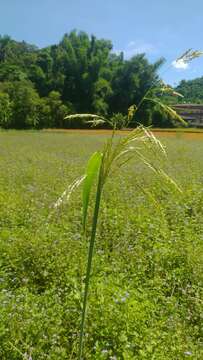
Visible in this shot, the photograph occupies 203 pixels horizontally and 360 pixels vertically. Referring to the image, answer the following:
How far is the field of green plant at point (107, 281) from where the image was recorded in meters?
2.94

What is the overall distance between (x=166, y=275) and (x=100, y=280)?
0.92 metres

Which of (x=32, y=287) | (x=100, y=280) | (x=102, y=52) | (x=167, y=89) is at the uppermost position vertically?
(x=102, y=52)

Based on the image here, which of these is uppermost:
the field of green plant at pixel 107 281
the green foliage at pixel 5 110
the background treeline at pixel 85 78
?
the background treeline at pixel 85 78

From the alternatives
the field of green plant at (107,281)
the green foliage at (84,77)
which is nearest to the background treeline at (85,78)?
the green foliage at (84,77)

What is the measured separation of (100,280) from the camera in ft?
12.0

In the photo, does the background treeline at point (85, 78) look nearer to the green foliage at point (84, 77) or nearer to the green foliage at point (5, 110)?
the green foliage at point (84, 77)

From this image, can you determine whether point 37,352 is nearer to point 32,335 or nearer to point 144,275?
point 32,335

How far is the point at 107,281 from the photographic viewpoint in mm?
3611

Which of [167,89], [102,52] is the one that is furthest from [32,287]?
[102,52]

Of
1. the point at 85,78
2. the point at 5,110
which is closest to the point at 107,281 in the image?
the point at 5,110

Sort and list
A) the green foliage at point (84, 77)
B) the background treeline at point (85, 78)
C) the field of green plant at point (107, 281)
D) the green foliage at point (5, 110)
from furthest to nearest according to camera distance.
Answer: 1. the green foliage at point (84, 77)
2. the background treeline at point (85, 78)
3. the green foliage at point (5, 110)
4. the field of green plant at point (107, 281)

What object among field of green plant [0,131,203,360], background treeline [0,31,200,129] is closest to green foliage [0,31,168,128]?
background treeline [0,31,200,129]

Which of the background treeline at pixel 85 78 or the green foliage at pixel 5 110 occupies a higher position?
the background treeline at pixel 85 78

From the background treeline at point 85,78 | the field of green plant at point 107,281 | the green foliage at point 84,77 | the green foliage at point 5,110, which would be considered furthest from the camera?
the green foliage at point 84,77
